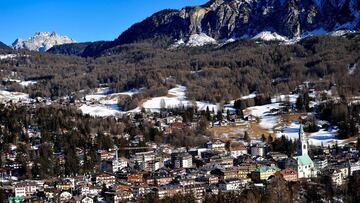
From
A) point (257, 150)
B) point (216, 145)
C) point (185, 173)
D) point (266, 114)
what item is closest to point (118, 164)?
point (185, 173)

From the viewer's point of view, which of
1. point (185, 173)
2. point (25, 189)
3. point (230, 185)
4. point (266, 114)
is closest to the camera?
point (230, 185)

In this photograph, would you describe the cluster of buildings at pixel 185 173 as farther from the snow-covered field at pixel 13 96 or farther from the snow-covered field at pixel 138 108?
the snow-covered field at pixel 13 96

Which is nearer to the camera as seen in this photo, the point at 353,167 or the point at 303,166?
the point at 353,167

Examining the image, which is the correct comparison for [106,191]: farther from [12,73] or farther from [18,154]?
[12,73]

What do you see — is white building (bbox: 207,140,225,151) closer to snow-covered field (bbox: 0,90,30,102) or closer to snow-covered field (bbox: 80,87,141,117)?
snow-covered field (bbox: 80,87,141,117)

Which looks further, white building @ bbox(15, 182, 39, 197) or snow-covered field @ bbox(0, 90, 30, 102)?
snow-covered field @ bbox(0, 90, 30, 102)

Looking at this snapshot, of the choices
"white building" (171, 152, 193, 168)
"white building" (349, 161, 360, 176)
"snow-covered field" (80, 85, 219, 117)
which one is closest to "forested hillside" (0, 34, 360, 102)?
"snow-covered field" (80, 85, 219, 117)

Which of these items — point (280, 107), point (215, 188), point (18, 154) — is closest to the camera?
point (215, 188)

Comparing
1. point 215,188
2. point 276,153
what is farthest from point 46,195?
point 276,153

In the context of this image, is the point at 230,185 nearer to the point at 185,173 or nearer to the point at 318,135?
→ the point at 185,173
